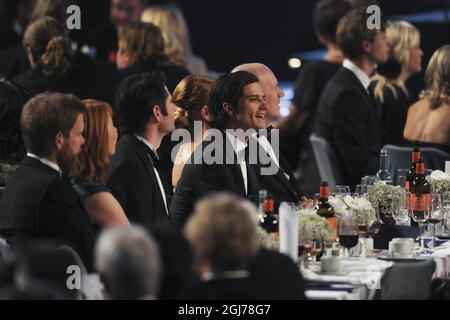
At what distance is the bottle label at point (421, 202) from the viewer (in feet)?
18.9

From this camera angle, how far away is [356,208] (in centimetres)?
527

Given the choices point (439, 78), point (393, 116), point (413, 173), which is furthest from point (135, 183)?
point (393, 116)

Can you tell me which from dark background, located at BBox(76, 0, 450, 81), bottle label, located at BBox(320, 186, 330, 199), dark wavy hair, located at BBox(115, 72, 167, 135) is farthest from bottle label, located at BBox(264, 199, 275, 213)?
dark background, located at BBox(76, 0, 450, 81)

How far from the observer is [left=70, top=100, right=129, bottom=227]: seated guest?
16.5ft

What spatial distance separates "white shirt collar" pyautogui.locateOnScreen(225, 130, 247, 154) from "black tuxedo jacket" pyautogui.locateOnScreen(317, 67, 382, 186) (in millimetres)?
2387

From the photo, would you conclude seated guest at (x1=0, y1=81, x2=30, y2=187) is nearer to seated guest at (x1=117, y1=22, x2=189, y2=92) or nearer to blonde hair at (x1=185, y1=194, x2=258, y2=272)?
seated guest at (x1=117, y1=22, x2=189, y2=92)

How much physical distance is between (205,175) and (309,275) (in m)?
0.91

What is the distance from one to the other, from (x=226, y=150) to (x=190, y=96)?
709 mm

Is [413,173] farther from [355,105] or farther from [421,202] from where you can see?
[355,105]

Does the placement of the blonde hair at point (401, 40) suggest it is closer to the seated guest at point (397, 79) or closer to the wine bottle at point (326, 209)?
the seated guest at point (397, 79)

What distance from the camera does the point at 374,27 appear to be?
8.13 metres

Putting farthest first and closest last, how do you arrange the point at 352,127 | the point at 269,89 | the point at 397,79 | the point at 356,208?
1. the point at 397,79
2. the point at 352,127
3. the point at 269,89
4. the point at 356,208

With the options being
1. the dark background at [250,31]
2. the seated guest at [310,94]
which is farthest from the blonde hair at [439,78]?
the dark background at [250,31]
